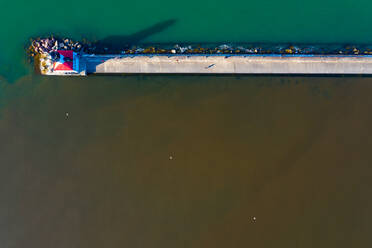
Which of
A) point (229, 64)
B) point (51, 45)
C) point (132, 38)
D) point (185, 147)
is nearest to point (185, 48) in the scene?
point (229, 64)

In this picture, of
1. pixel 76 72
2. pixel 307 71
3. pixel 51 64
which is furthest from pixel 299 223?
pixel 51 64

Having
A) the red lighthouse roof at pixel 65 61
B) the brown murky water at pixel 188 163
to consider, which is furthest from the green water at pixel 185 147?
the red lighthouse roof at pixel 65 61

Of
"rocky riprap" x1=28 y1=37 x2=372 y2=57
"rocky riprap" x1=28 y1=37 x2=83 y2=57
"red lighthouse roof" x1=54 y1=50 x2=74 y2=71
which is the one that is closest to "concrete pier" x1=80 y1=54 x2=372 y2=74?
"rocky riprap" x1=28 y1=37 x2=372 y2=57

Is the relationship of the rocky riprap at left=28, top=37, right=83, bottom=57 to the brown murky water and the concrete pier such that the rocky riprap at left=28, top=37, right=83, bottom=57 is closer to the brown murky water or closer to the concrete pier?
the concrete pier

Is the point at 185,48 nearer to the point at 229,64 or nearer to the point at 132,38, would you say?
the point at 229,64

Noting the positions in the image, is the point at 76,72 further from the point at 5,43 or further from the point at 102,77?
the point at 5,43
